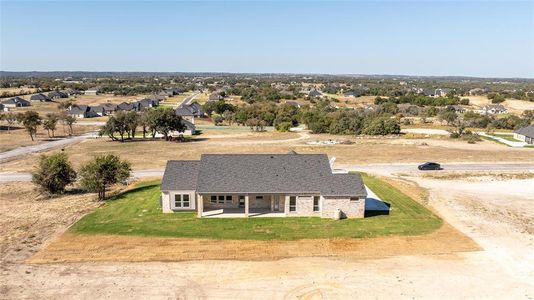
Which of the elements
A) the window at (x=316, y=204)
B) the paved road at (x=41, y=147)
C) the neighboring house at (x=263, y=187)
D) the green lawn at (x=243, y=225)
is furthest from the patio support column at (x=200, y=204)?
the paved road at (x=41, y=147)

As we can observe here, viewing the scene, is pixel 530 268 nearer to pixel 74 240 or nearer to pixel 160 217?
pixel 160 217

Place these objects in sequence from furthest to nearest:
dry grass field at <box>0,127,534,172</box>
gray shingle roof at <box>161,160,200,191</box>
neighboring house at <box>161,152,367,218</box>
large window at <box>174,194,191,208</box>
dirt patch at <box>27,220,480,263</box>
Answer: dry grass field at <box>0,127,534,172</box>, large window at <box>174,194,191,208</box>, gray shingle roof at <box>161,160,200,191</box>, neighboring house at <box>161,152,367,218</box>, dirt patch at <box>27,220,480,263</box>

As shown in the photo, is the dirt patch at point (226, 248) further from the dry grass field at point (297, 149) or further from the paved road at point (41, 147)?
the paved road at point (41, 147)

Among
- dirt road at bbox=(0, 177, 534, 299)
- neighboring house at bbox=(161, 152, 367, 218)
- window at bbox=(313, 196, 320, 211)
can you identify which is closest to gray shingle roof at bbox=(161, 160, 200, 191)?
neighboring house at bbox=(161, 152, 367, 218)

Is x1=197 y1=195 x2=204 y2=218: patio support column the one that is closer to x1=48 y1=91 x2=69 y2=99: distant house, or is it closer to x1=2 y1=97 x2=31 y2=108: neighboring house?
x1=2 y1=97 x2=31 y2=108: neighboring house

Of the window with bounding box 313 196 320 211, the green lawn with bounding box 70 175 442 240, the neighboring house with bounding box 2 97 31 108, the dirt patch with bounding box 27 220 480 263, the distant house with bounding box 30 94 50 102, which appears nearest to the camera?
the dirt patch with bounding box 27 220 480 263
